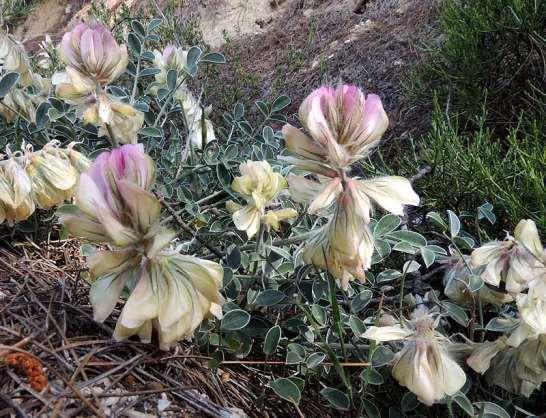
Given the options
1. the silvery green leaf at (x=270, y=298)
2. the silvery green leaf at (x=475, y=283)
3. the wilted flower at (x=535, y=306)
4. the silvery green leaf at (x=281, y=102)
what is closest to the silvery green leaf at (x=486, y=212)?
the silvery green leaf at (x=475, y=283)

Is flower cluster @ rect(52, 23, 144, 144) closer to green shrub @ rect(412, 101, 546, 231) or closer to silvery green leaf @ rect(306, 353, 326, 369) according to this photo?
silvery green leaf @ rect(306, 353, 326, 369)

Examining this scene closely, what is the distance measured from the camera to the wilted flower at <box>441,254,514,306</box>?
1045 millimetres

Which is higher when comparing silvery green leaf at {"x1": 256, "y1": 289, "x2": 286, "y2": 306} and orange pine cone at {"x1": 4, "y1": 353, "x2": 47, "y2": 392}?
orange pine cone at {"x1": 4, "y1": 353, "x2": 47, "y2": 392}

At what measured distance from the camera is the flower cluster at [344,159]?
732mm

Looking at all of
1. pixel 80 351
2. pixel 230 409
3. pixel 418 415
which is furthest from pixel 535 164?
pixel 80 351

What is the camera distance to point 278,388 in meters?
0.92

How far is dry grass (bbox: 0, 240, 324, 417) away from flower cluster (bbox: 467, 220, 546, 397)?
301 millimetres

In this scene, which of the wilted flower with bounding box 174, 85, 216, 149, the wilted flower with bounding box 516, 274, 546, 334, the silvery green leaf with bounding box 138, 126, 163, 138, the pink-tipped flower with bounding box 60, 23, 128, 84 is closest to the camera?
the wilted flower with bounding box 516, 274, 546, 334

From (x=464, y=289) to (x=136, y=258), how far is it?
612mm

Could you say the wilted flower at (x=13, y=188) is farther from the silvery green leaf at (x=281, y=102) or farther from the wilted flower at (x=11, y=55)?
the silvery green leaf at (x=281, y=102)

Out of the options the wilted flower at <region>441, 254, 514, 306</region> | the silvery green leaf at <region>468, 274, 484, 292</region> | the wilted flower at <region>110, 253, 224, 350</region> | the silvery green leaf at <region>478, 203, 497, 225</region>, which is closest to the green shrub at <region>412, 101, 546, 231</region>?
the silvery green leaf at <region>478, 203, 497, 225</region>

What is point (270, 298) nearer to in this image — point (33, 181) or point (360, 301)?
point (360, 301)

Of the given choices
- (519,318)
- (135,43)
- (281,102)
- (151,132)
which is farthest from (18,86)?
(519,318)

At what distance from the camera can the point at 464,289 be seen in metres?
1.09
